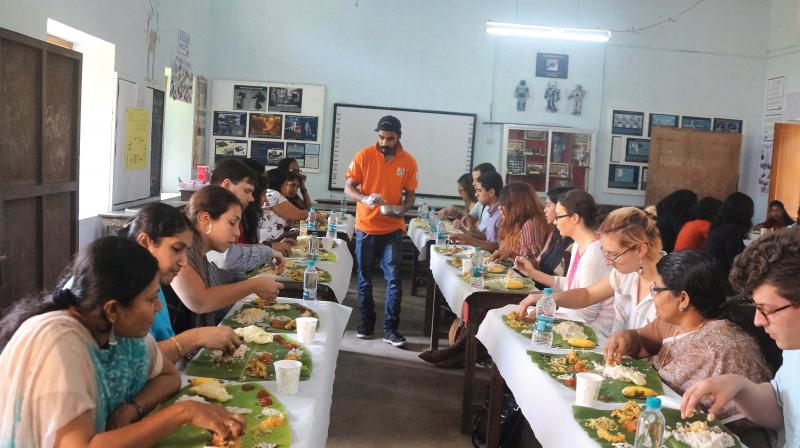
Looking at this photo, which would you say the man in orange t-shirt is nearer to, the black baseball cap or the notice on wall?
the black baseball cap


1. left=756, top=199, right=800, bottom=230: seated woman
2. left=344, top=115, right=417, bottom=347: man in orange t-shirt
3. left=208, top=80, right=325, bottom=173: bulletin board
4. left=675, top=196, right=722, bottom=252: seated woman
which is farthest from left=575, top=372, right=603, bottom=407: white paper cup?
left=208, top=80, right=325, bottom=173: bulletin board

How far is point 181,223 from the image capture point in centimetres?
242

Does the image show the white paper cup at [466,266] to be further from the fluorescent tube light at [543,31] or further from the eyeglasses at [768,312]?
the fluorescent tube light at [543,31]

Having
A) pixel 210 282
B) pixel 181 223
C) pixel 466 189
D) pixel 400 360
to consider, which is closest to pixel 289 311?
pixel 210 282

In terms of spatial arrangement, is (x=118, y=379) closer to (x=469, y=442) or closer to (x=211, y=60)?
(x=469, y=442)

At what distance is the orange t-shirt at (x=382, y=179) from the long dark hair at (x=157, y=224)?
333 cm

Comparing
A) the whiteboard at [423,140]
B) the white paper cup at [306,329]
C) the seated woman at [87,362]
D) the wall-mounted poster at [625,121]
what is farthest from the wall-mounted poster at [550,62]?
the seated woman at [87,362]

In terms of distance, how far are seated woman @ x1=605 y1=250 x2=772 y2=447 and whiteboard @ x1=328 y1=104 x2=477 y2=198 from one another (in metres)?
6.77

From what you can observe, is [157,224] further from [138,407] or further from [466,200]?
[466,200]

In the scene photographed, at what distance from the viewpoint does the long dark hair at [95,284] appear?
1.64 meters

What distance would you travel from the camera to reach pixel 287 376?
212 centimetres

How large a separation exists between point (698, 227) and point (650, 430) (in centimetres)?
460

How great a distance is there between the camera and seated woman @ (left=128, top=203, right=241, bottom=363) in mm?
2344

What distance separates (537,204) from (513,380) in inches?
100
